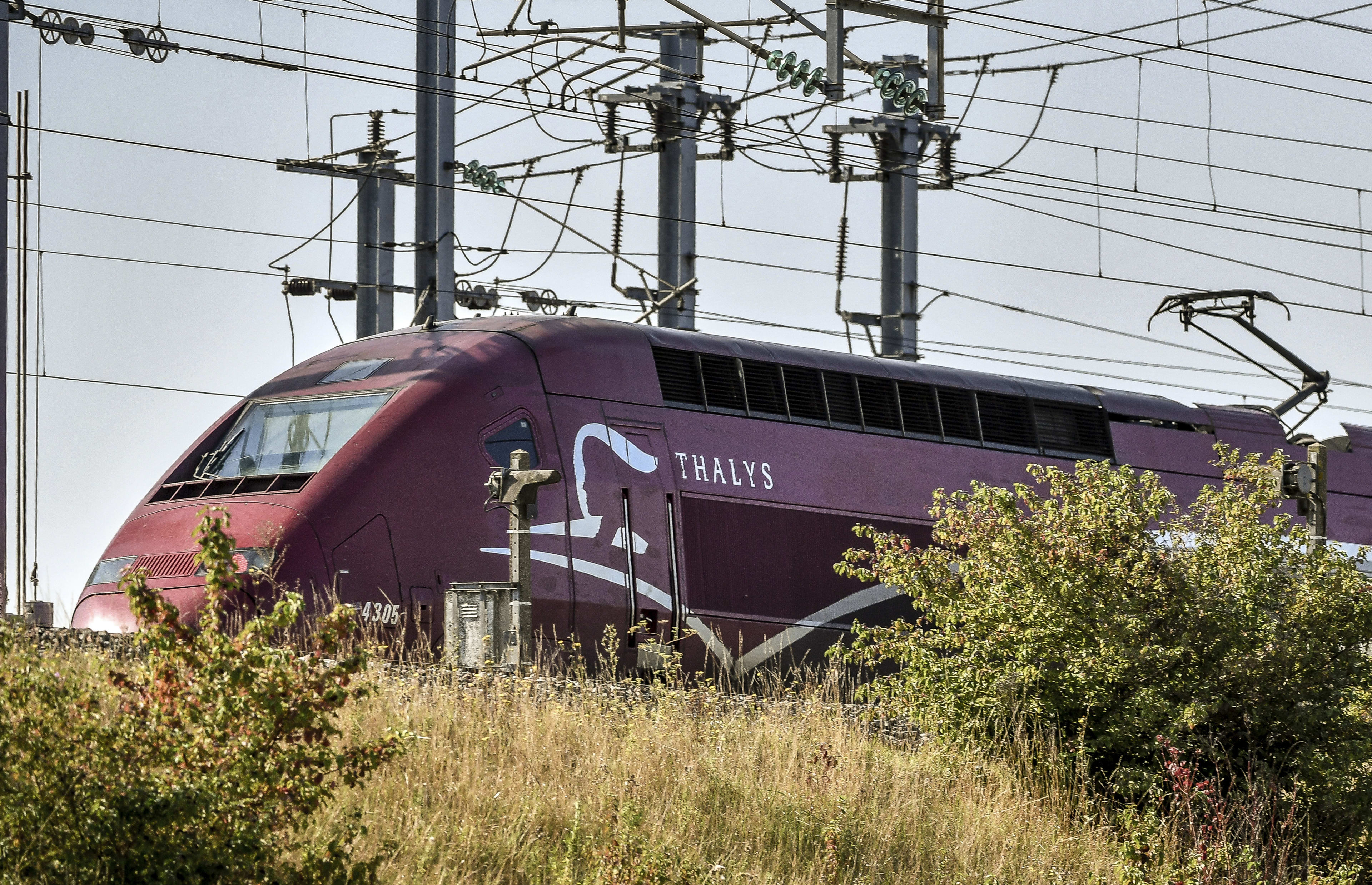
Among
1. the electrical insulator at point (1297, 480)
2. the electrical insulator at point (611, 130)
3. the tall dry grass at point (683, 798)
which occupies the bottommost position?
the tall dry grass at point (683, 798)

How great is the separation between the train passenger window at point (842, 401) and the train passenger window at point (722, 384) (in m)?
1.01

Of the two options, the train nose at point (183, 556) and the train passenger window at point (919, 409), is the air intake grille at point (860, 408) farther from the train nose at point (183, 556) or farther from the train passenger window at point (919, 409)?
the train nose at point (183, 556)

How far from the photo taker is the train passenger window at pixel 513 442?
13.6 metres

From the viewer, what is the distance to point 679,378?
14.9 m

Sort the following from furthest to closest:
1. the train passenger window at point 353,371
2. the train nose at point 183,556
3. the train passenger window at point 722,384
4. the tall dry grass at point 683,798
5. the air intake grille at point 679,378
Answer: the train passenger window at point 722,384, the air intake grille at point 679,378, the train passenger window at point 353,371, the train nose at point 183,556, the tall dry grass at point 683,798

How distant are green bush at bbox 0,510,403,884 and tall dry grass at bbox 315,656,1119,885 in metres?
0.48

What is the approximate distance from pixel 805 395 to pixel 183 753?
973cm

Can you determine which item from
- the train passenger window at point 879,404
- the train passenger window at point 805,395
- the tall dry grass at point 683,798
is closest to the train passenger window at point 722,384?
the train passenger window at point 805,395

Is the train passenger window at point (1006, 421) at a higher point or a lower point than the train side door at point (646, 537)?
higher

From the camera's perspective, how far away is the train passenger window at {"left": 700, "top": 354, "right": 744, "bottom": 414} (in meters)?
15.1

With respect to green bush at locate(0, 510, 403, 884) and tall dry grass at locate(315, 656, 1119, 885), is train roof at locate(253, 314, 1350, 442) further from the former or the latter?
green bush at locate(0, 510, 403, 884)

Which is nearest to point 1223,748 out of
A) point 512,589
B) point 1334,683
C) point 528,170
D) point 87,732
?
point 1334,683

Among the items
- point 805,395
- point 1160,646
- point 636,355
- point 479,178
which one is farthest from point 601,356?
point 479,178

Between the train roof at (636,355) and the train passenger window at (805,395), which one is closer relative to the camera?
the train roof at (636,355)
